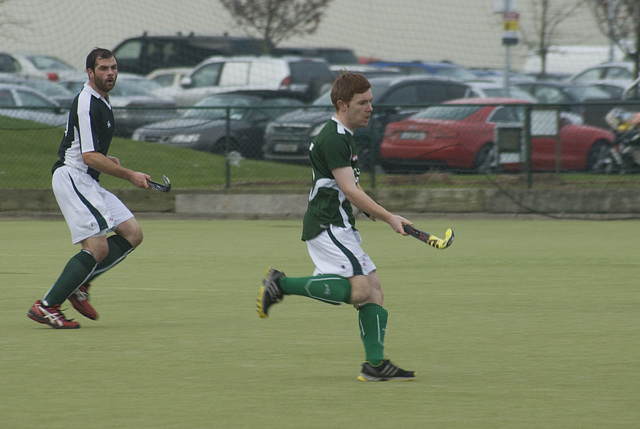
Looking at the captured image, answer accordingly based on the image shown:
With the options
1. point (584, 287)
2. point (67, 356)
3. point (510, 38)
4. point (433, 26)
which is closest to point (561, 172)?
point (510, 38)

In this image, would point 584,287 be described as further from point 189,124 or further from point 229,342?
point 189,124

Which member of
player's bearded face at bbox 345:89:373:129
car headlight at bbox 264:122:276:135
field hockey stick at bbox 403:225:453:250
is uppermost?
player's bearded face at bbox 345:89:373:129

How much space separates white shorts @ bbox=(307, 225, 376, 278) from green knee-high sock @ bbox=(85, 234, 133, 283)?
2265 mm

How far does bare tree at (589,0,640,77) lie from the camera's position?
20.4 metres

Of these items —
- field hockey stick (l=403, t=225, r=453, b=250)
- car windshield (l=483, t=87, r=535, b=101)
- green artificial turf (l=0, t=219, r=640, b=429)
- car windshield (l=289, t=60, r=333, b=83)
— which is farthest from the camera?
car windshield (l=289, t=60, r=333, b=83)

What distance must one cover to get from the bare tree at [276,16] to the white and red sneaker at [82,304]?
65.6 feet

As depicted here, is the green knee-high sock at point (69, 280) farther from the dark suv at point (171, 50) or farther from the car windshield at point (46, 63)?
the car windshield at point (46, 63)

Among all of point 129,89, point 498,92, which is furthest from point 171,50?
point 498,92

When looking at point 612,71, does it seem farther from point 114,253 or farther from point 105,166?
point 105,166

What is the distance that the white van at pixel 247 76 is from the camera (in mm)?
26984

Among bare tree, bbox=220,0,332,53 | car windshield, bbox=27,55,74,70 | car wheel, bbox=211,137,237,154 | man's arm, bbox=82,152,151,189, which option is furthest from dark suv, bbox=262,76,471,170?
car windshield, bbox=27,55,74,70

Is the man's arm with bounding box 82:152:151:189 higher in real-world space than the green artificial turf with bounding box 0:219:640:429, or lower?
higher

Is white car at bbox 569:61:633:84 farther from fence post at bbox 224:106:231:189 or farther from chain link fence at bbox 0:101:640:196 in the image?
fence post at bbox 224:106:231:189

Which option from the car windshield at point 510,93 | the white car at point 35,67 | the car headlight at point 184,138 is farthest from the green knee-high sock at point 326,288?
the white car at point 35,67
